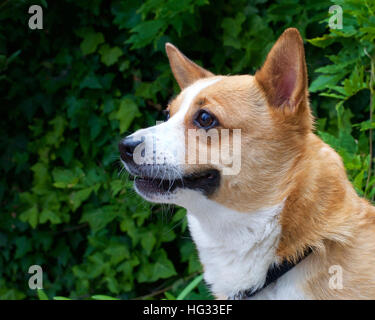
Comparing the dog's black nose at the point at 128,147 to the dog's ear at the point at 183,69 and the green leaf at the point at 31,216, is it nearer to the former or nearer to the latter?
the dog's ear at the point at 183,69

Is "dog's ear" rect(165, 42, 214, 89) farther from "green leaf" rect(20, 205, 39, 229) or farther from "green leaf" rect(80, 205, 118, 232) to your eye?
"green leaf" rect(20, 205, 39, 229)

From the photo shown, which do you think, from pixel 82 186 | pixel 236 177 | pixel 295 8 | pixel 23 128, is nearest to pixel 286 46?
pixel 236 177

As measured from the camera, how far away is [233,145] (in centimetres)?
197

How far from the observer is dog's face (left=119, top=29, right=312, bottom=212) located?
1.95m

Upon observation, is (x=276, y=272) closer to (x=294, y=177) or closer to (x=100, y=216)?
(x=294, y=177)

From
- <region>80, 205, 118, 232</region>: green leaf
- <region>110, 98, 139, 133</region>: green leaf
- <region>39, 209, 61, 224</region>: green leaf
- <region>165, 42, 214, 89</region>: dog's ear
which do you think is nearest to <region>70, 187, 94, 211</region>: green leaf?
<region>80, 205, 118, 232</region>: green leaf

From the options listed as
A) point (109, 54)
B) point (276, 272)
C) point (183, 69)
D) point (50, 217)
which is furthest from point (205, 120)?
point (50, 217)

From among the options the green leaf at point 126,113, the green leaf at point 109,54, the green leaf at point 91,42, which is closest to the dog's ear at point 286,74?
the green leaf at point 126,113

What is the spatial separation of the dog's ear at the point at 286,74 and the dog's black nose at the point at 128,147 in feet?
1.96

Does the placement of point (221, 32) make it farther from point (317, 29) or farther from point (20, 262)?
point (20, 262)

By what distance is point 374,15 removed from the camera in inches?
92.7

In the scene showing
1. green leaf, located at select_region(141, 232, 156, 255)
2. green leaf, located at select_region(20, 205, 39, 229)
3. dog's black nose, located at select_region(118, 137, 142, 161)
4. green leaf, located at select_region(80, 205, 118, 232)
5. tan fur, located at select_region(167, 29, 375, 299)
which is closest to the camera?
tan fur, located at select_region(167, 29, 375, 299)
